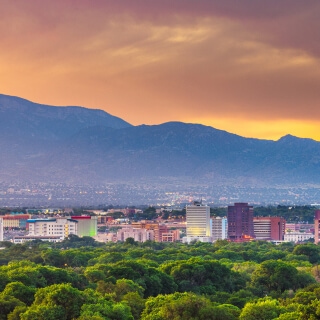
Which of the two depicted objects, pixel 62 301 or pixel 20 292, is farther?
pixel 20 292

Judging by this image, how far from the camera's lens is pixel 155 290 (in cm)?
6556

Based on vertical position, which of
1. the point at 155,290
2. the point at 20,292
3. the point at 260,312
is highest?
the point at 20,292

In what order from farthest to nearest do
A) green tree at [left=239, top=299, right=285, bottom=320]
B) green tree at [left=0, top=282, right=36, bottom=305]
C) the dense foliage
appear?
green tree at [left=0, top=282, right=36, bottom=305]
green tree at [left=239, top=299, right=285, bottom=320]
the dense foliage

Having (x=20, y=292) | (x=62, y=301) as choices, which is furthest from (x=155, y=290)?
(x=62, y=301)

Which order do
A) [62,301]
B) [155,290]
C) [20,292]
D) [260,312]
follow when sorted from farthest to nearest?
[155,290] → [20,292] → [260,312] → [62,301]

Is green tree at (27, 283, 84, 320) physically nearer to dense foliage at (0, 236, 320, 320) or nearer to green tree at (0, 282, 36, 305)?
dense foliage at (0, 236, 320, 320)

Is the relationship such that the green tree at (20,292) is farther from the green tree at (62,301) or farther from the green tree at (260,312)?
the green tree at (260,312)

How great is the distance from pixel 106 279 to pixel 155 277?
3.74 metres

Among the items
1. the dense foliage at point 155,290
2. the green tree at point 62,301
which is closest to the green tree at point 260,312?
the dense foliage at point 155,290

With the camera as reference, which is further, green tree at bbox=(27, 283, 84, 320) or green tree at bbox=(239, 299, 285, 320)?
green tree at bbox=(239, 299, 285, 320)

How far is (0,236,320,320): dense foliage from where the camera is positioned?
47.7 metres

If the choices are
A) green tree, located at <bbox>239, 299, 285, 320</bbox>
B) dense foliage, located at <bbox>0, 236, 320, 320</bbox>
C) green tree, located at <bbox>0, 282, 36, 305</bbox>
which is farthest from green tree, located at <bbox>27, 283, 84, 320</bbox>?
green tree, located at <bbox>239, 299, 285, 320</bbox>

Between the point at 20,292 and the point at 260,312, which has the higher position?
the point at 20,292

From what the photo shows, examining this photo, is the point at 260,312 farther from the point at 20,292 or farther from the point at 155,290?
the point at 155,290
